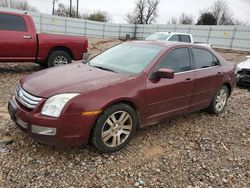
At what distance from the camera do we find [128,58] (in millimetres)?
4082

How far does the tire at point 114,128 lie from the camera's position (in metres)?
3.18

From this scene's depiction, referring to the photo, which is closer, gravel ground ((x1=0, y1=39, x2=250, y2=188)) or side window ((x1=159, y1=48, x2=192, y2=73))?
gravel ground ((x1=0, y1=39, x2=250, y2=188))

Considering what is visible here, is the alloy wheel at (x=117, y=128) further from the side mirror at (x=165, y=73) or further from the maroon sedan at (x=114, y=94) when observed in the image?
the side mirror at (x=165, y=73)

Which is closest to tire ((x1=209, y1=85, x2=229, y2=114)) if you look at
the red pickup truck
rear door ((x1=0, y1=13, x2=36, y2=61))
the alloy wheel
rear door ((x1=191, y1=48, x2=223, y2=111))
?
rear door ((x1=191, y1=48, x2=223, y2=111))

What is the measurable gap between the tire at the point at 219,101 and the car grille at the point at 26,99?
3.63m

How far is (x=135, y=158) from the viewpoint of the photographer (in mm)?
3439

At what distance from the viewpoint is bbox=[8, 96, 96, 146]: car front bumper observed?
2.90 meters

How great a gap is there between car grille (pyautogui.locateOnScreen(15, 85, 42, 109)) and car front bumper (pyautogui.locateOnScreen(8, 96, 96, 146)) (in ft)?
0.28

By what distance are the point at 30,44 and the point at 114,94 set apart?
17.6 ft

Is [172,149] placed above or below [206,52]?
below

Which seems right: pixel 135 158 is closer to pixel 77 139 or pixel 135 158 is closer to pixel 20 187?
pixel 77 139

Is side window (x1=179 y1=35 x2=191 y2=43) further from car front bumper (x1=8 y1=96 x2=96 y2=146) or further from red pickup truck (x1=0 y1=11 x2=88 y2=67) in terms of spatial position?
car front bumper (x1=8 y1=96 x2=96 y2=146)

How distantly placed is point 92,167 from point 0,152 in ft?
4.21

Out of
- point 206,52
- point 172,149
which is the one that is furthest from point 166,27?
point 172,149
